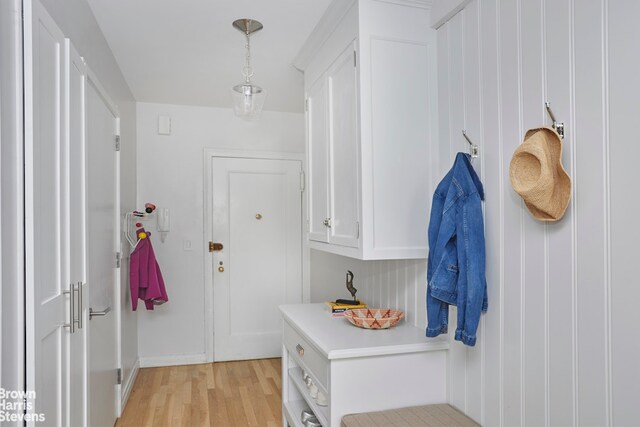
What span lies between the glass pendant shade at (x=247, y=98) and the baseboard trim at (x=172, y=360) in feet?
8.71

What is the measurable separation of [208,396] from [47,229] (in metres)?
2.32

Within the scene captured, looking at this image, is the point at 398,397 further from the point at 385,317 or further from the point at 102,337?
the point at 102,337

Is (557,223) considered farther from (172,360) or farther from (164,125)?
(172,360)

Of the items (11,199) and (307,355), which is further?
(307,355)

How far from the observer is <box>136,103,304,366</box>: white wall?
412 centimetres

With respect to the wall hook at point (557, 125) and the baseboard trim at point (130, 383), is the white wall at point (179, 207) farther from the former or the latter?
the wall hook at point (557, 125)

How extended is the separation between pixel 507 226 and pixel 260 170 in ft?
10.1

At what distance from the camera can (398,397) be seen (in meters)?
1.97

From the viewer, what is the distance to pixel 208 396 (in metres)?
3.44

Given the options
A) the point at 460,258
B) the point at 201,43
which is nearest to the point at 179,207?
the point at 201,43

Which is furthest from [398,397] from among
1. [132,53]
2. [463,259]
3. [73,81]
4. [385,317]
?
[132,53]

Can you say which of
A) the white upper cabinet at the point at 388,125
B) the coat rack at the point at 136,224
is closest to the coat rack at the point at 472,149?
the white upper cabinet at the point at 388,125

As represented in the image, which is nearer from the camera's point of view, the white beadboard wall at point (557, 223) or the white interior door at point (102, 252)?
the white beadboard wall at point (557, 223)

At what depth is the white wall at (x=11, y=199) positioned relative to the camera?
1246 mm
